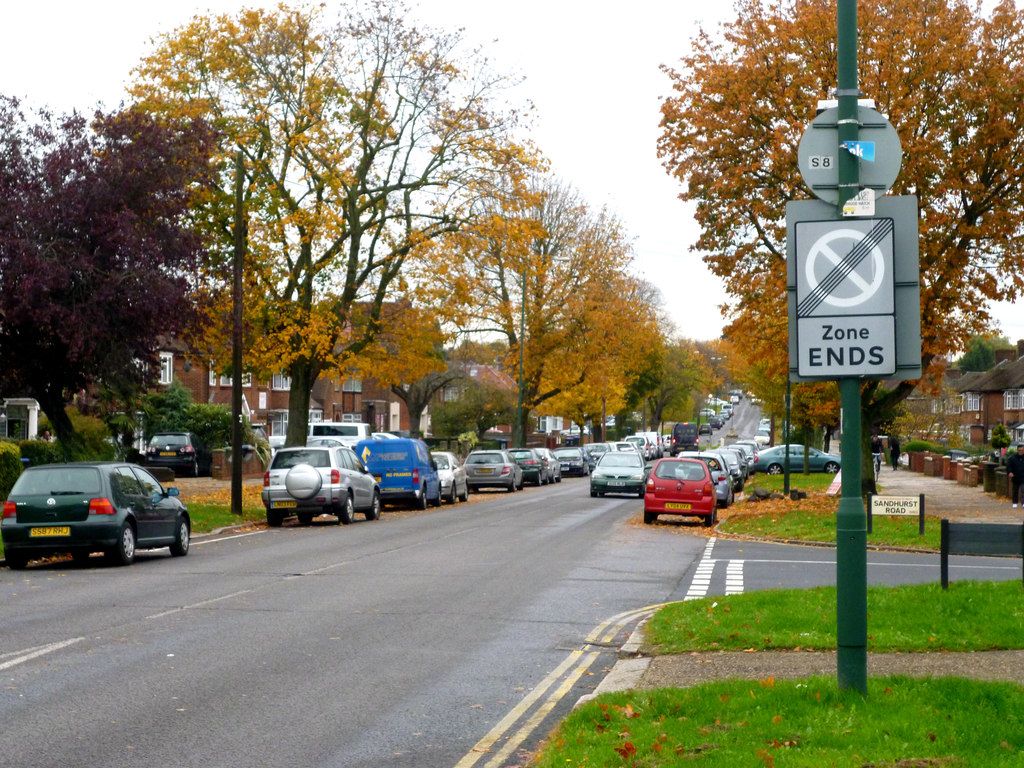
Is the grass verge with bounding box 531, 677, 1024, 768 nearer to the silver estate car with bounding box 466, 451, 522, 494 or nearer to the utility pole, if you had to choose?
the utility pole

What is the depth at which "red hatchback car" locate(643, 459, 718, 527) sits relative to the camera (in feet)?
96.2

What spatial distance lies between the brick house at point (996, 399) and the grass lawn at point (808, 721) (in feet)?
266

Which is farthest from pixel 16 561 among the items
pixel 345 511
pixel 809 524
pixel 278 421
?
pixel 278 421

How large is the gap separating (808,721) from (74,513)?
13212mm

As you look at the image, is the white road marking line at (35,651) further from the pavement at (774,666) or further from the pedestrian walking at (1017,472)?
the pedestrian walking at (1017,472)

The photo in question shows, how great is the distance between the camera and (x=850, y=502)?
24.8ft

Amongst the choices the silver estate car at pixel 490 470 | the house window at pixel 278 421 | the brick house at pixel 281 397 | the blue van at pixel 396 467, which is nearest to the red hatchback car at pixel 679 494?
the blue van at pixel 396 467

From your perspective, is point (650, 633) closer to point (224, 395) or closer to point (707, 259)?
point (707, 259)

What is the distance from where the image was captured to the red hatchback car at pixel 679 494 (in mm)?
29312

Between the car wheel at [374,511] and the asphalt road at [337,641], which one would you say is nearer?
the asphalt road at [337,641]

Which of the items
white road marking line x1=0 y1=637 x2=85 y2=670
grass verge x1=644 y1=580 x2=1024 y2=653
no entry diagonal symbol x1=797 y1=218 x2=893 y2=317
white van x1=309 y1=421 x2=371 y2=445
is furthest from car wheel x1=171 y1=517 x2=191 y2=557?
white van x1=309 y1=421 x2=371 y2=445

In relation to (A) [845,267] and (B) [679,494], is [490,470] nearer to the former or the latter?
(B) [679,494]

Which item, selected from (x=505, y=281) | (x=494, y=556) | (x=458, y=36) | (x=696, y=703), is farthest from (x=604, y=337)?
(x=696, y=703)

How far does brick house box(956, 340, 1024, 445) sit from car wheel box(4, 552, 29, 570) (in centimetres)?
7841
